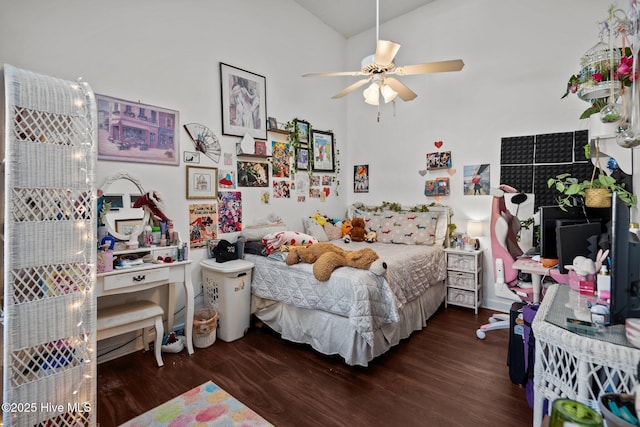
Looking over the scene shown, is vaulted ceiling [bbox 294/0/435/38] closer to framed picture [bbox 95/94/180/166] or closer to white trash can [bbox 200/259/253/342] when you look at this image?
framed picture [bbox 95/94/180/166]

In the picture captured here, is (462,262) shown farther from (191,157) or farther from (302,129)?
(191,157)

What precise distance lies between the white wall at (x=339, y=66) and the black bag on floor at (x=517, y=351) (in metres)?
1.61

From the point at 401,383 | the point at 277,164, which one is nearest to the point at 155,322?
the point at 401,383

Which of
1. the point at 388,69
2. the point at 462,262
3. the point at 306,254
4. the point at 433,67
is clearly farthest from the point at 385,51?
the point at 462,262


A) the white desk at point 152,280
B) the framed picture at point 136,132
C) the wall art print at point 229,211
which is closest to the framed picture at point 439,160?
the wall art print at point 229,211

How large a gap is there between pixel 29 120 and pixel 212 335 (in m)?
1.98

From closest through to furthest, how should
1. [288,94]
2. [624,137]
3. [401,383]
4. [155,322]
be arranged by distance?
[624,137] < [401,383] < [155,322] < [288,94]

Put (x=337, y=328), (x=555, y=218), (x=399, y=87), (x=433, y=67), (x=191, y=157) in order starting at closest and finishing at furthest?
(x=555, y=218) < (x=433, y=67) < (x=337, y=328) < (x=399, y=87) < (x=191, y=157)

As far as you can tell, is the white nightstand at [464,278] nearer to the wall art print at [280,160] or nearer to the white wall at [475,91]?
the white wall at [475,91]

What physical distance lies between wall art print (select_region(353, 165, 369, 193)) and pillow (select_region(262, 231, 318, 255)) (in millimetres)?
1689

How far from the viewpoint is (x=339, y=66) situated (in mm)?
4695

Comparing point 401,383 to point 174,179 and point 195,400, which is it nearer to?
point 195,400

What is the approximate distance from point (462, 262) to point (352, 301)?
1838mm

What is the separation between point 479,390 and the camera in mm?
2051
